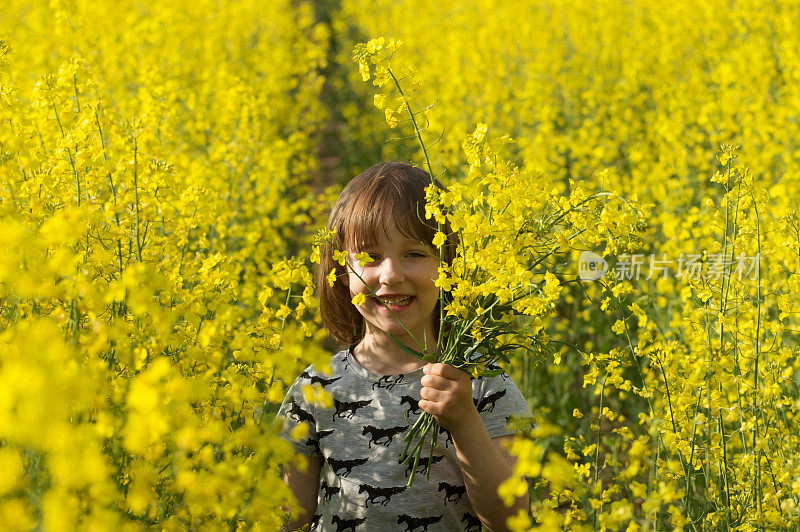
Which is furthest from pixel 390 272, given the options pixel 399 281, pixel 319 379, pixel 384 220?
pixel 319 379

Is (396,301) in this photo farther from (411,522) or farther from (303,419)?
(411,522)

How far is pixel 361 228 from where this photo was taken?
2037 mm

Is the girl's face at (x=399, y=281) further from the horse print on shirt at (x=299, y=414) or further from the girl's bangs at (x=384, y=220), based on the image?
the horse print on shirt at (x=299, y=414)

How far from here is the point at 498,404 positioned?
6.72 ft

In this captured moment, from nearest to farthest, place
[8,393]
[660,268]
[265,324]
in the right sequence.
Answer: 1. [8,393]
2. [265,324]
3. [660,268]

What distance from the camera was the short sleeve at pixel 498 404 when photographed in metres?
2.02

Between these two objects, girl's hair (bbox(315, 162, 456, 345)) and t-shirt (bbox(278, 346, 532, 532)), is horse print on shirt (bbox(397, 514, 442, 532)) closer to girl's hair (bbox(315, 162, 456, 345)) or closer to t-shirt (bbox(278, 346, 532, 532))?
t-shirt (bbox(278, 346, 532, 532))

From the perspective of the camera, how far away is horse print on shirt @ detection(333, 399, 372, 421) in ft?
7.01

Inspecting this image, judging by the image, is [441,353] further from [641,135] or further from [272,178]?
[641,135]

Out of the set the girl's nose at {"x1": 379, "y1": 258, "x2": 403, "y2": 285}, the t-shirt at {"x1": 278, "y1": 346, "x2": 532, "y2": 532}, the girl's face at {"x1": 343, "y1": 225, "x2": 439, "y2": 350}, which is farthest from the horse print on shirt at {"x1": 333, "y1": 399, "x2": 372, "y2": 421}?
the girl's nose at {"x1": 379, "y1": 258, "x2": 403, "y2": 285}

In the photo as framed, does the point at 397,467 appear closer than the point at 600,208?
No

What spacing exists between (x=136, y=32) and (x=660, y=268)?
15.1 ft

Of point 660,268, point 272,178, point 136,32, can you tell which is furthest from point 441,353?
point 136,32

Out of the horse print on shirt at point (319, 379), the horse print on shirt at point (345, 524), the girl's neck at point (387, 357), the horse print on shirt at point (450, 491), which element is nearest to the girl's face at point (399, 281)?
the girl's neck at point (387, 357)
